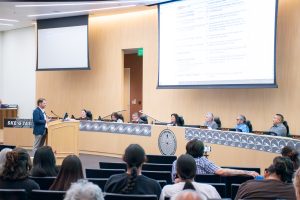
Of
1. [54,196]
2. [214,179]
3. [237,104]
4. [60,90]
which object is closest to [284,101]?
[237,104]

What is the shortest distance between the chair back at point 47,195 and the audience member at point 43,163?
3.28 ft

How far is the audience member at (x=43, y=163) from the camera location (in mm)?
4629

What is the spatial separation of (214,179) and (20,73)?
15436 mm

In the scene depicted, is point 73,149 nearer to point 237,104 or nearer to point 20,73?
point 237,104

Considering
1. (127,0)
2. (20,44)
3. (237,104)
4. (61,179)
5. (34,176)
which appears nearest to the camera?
(61,179)

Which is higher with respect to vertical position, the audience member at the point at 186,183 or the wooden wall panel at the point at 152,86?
the wooden wall panel at the point at 152,86

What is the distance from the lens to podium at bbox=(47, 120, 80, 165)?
1002cm

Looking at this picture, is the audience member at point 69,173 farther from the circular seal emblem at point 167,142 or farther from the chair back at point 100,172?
the circular seal emblem at point 167,142

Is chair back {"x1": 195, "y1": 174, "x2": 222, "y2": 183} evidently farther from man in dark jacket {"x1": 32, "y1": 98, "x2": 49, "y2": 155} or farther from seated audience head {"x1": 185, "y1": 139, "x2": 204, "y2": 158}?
man in dark jacket {"x1": 32, "y1": 98, "x2": 49, "y2": 155}

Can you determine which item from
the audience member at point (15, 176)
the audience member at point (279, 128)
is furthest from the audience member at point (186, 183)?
the audience member at point (279, 128)

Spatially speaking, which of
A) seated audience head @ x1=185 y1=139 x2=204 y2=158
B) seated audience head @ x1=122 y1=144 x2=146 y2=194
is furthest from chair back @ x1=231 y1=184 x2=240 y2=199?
seated audience head @ x1=122 y1=144 x2=146 y2=194

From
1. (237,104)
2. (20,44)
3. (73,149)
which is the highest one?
(20,44)

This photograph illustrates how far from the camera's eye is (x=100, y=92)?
602 inches

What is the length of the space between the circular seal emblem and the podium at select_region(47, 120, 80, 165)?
193cm
